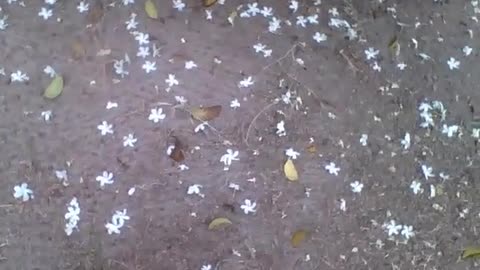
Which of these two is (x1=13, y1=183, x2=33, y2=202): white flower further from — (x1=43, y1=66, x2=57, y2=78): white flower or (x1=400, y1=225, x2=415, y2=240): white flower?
(x1=400, y1=225, x2=415, y2=240): white flower

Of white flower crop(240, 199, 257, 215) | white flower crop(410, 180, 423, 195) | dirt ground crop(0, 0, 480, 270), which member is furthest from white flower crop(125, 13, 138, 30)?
white flower crop(410, 180, 423, 195)

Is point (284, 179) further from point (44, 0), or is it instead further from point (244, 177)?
point (44, 0)

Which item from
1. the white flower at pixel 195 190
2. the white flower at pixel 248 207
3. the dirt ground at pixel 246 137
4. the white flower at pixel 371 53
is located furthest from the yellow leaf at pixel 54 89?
the white flower at pixel 371 53

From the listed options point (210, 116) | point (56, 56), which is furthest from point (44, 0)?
point (210, 116)

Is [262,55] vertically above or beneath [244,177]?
above

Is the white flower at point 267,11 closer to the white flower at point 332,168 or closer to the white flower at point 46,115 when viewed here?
the white flower at point 332,168

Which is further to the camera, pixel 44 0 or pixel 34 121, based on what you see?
pixel 44 0

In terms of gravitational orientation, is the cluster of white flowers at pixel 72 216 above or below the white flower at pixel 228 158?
below
